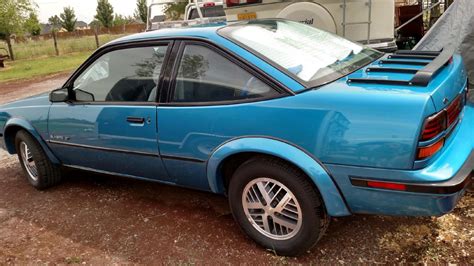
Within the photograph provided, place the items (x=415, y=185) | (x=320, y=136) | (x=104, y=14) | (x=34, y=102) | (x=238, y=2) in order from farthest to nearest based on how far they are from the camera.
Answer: (x=104, y=14) → (x=238, y=2) → (x=34, y=102) → (x=320, y=136) → (x=415, y=185)

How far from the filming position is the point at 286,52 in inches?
113

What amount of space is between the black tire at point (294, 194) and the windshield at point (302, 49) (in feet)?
1.92

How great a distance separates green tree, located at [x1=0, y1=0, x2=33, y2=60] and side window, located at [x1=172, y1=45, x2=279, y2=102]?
2315 centimetres

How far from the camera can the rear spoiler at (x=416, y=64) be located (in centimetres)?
237

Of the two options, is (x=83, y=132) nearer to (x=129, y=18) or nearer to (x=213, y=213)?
(x=213, y=213)

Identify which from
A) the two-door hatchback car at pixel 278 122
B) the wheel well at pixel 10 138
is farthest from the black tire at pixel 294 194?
the wheel well at pixel 10 138

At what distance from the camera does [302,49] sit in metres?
2.99

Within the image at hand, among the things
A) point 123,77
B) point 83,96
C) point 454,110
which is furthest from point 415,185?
point 83,96

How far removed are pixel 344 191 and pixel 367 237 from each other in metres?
0.73

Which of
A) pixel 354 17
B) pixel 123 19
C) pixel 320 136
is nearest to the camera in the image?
pixel 320 136

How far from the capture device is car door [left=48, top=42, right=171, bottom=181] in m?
3.19

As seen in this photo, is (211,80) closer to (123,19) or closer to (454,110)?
(454,110)

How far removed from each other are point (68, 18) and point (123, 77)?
54.9 meters

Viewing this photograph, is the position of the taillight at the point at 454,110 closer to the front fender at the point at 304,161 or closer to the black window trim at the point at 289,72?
the black window trim at the point at 289,72
